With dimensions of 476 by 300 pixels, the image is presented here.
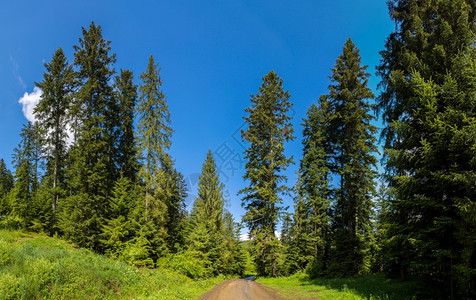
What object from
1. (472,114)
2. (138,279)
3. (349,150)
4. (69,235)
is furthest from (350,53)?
(69,235)

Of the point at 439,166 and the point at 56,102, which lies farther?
the point at 56,102

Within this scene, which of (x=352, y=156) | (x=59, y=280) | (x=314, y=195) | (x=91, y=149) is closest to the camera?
(x=59, y=280)

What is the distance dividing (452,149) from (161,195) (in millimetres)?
21780

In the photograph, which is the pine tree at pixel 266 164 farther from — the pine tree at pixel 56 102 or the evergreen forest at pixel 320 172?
the pine tree at pixel 56 102

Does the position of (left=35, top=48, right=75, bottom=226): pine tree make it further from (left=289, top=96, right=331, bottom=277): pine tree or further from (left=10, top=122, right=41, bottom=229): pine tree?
(left=289, top=96, right=331, bottom=277): pine tree

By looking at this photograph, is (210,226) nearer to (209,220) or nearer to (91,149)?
(209,220)

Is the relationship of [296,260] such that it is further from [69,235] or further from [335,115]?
[69,235]

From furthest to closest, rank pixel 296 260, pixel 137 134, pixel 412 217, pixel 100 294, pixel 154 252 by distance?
pixel 296 260, pixel 137 134, pixel 154 252, pixel 412 217, pixel 100 294

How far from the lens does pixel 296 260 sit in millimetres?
27234

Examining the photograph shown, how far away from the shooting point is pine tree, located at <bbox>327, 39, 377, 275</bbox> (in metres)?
19.1

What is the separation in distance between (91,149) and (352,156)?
24.2 m

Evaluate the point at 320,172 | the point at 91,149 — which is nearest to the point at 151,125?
the point at 91,149

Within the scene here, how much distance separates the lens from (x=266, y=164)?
25.7 m

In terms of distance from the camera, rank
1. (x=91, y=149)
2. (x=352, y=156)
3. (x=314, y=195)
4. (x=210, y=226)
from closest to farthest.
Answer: (x=352, y=156) < (x=91, y=149) < (x=314, y=195) < (x=210, y=226)
